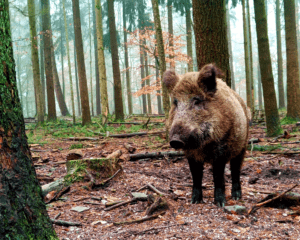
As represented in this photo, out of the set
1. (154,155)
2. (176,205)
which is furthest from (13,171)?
(154,155)

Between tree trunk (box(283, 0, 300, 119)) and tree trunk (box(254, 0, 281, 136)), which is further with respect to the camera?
tree trunk (box(283, 0, 300, 119))

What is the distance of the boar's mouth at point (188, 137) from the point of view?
9.68 feet

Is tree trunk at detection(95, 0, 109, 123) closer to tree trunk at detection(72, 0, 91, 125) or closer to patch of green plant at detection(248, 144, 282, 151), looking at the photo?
tree trunk at detection(72, 0, 91, 125)

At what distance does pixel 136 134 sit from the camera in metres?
10.6

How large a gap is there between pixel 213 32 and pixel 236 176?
2961 millimetres

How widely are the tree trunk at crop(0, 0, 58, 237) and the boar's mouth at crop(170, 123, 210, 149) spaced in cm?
143

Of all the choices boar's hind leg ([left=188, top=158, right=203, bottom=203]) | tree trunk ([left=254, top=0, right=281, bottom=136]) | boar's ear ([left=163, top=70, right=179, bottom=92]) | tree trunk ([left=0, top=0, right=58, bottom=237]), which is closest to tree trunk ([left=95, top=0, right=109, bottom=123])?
tree trunk ([left=254, top=0, right=281, bottom=136])

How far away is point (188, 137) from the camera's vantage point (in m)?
3.03

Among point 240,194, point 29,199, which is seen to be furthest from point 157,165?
point 29,199

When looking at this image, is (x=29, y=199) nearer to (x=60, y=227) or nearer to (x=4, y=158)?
(x=4, y=158)

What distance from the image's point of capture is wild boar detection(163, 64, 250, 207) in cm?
320

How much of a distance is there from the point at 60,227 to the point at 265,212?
2432 millimetres

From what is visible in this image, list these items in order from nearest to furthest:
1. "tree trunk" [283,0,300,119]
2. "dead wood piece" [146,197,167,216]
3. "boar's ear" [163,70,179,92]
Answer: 1. "dead wood piece" [146,197,167,216]
2. "boar's ear" [163,70,179,92]
3. "tree trunk" [283,0,300,119]

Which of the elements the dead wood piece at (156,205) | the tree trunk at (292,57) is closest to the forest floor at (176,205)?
the dead wood piece at (156,205)
